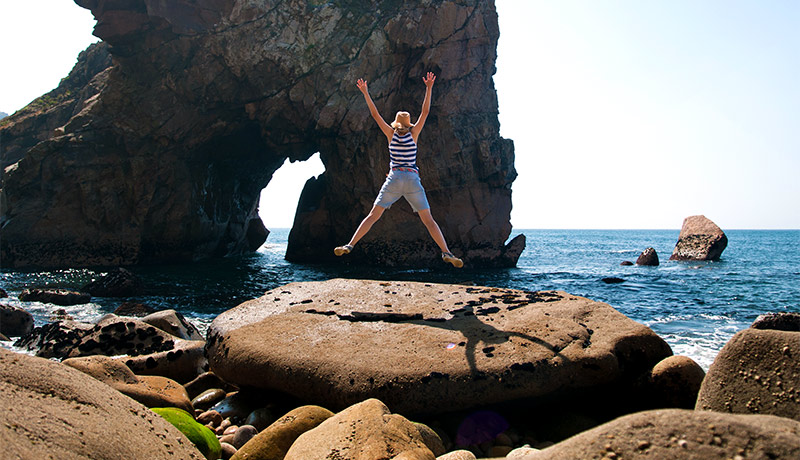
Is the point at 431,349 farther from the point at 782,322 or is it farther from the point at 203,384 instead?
the point at 782,322

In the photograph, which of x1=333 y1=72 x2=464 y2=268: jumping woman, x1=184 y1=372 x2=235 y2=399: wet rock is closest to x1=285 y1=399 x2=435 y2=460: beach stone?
x1=184 y1=372 x2=235 y2=399: wet rock

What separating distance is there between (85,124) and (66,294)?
18484 millimetres

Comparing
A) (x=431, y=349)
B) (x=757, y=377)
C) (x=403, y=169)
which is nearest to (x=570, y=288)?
(x=403, y=169)

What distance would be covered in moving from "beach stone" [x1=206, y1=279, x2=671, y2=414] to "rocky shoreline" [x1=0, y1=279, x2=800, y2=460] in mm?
22

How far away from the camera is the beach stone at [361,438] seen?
349cm

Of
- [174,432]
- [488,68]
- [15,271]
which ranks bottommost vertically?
[15,271]

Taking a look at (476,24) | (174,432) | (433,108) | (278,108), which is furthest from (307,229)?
(174,432)

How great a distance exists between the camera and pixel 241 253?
43.9 metres

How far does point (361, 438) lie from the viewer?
360cm

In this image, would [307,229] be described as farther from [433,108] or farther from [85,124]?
[85,124]

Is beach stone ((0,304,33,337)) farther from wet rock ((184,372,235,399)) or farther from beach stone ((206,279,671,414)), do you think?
beach stone ((206,279,671,414))

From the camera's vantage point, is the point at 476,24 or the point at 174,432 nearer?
the point at 174,432

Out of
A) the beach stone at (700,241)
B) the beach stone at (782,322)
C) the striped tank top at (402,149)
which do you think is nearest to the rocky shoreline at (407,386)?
the striped tank top at (402,149)

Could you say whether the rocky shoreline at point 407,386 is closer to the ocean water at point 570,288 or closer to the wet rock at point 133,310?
the ocean water at point 570,288
